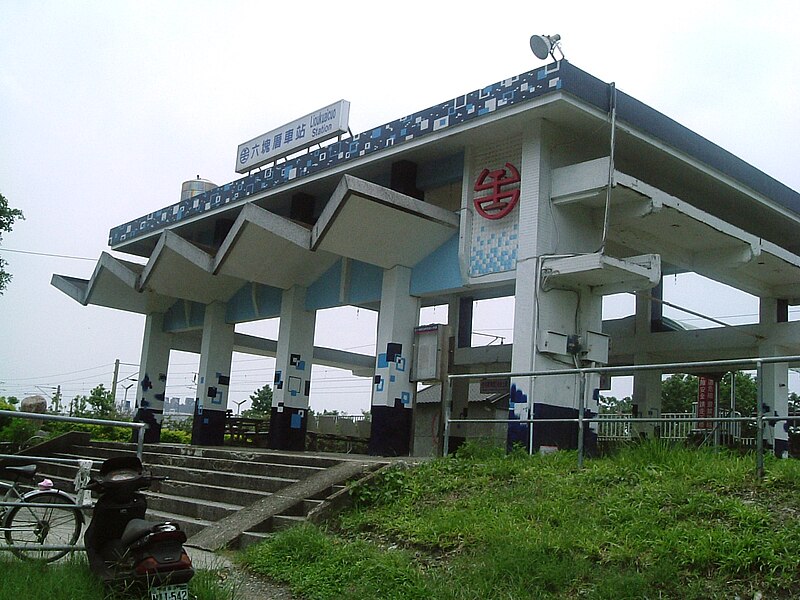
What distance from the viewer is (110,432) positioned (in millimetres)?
19812

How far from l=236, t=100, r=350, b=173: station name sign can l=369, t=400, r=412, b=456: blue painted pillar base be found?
504cm

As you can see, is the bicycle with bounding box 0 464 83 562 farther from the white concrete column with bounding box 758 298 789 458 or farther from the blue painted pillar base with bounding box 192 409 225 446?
the white concrete column with bounding box 758 298 789 458

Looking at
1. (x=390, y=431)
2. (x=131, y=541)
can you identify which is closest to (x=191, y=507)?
(x=390, y=431)

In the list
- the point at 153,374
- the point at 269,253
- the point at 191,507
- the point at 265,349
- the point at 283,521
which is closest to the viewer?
the point at 283,521

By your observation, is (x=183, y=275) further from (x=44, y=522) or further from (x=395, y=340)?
(x=44, y=522)

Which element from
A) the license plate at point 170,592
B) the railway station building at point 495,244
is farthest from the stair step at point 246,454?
the license plate at point 170,592

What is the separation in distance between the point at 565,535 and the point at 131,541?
3.04m

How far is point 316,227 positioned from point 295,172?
2.59 meters

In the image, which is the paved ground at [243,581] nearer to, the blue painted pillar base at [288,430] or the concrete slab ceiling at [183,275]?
the blue painted pillar base at [288,430]

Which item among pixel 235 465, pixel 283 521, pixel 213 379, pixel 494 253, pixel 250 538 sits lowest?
pixel 250 538

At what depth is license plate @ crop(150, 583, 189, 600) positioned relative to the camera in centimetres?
500

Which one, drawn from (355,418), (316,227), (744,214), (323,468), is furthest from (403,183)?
(355,418)

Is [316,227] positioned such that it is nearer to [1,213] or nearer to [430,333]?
[430,333]

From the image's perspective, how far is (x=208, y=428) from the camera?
717 inches
